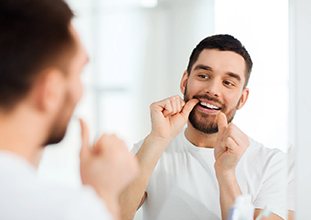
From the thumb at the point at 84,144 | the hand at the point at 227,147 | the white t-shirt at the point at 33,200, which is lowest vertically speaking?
the hand at the point at 227,147

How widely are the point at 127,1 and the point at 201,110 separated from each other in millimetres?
291

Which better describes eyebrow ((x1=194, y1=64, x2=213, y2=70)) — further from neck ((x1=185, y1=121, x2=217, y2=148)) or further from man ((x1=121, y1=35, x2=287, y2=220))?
neck ((x1=185, y1=121, x2=217, y2=148))

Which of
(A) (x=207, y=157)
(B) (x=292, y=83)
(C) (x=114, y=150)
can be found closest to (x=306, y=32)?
(B) (x=292, y=83)

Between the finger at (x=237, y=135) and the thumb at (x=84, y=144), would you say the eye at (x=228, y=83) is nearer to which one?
the finger at (x=237, y=135)

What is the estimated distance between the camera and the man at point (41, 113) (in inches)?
21.9

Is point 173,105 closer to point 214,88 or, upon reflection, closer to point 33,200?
point 214,88

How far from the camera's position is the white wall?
1.14 m

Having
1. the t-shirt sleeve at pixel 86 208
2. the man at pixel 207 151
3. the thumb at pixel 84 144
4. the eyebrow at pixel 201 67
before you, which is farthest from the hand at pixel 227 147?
the t-shirt sleeve at pixel 86 208

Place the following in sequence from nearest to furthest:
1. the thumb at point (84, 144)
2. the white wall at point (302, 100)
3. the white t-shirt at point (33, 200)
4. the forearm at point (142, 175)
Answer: the white t-shirt at point (33, 200), the thumb at point (84, 144), the forearm at point (142, 175), the white wall at point (302, 100)

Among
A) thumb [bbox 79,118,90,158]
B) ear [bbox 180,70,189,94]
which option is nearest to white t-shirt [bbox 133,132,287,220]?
ear [bbox 180,70,189,94]

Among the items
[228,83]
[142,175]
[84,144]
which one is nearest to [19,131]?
[84,144]

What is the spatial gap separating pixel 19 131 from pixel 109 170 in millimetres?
123

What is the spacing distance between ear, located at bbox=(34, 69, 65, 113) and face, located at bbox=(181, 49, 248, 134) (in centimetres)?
49

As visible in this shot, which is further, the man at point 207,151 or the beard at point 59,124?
the man at point 207,151
